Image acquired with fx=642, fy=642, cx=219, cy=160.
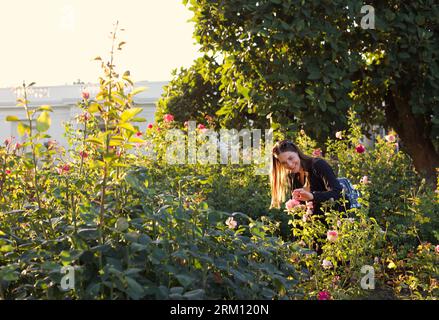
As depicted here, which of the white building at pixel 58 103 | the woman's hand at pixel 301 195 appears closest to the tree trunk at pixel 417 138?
the woman's hand at pixel 301 195

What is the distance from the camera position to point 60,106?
29.7m

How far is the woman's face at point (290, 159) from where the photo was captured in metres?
4.38

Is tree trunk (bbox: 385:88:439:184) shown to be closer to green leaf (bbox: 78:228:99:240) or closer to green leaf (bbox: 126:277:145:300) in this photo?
green leaf (bbox: 78:228:99:240)

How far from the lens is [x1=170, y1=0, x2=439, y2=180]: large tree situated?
Result: 680 cm

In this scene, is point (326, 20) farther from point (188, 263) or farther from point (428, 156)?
point (188, 263)

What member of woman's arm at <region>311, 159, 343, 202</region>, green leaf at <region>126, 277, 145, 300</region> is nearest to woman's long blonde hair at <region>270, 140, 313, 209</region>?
woman's arm at <region>311, 159, 343, 202</region>

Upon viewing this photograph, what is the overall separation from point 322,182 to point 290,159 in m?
0.28

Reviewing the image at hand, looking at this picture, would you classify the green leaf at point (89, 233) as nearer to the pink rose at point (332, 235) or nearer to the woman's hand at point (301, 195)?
the pink rose at point (332, 235)

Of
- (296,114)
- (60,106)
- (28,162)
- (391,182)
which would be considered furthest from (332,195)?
(60,106)

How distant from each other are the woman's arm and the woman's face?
0.13 m

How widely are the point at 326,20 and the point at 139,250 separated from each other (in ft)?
17.8

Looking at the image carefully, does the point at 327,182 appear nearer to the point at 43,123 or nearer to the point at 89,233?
the point at 89,233

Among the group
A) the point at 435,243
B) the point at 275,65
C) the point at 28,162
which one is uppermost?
the point at 275,65

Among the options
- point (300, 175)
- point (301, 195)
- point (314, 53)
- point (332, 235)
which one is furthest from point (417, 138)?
point (332, 235)
